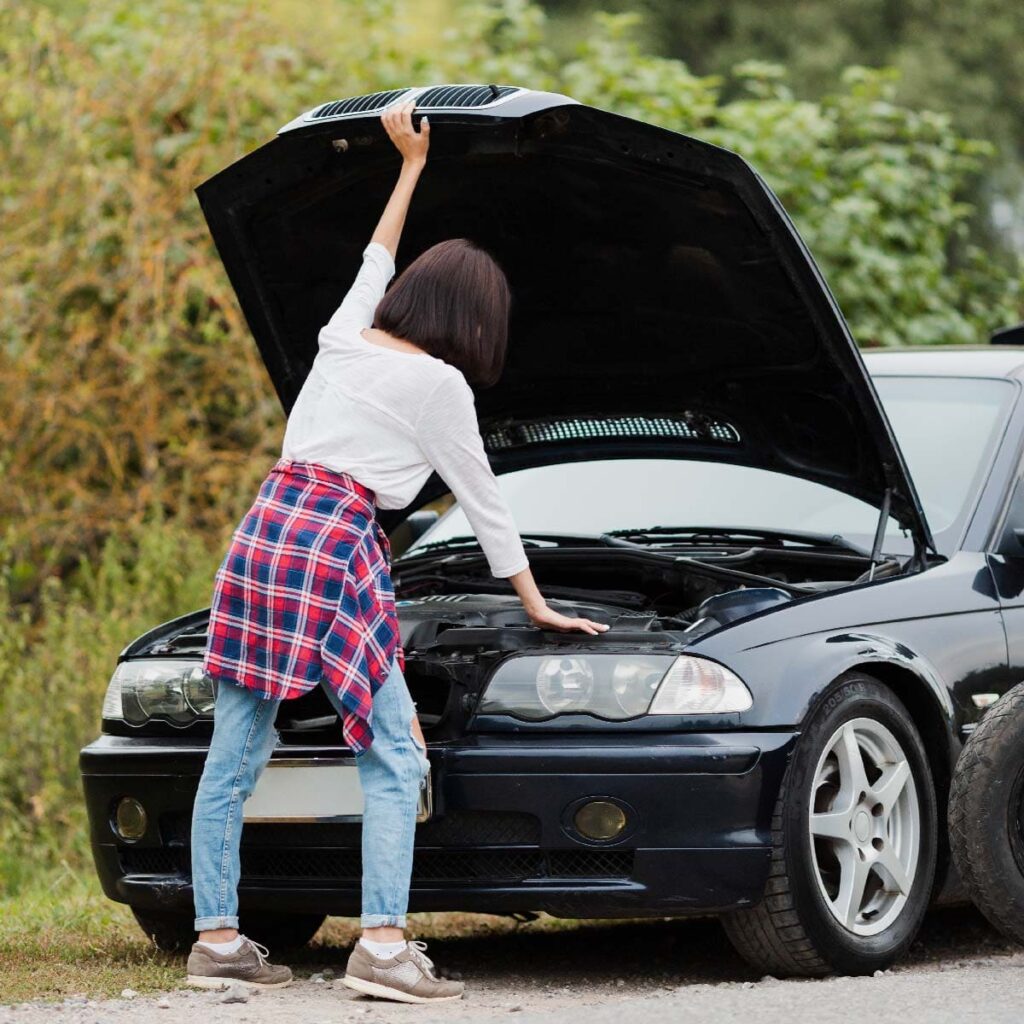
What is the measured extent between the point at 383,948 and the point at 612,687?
800 mm

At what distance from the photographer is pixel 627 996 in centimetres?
458

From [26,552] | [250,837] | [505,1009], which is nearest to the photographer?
[505,1009]

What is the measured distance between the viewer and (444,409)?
4.46 metres

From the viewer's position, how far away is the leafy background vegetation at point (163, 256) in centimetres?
881

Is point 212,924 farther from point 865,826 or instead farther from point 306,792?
point 865,826

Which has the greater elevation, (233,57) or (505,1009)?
(233,57)

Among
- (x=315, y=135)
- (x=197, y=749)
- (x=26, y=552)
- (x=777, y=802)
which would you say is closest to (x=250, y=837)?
(x=197, y=749)

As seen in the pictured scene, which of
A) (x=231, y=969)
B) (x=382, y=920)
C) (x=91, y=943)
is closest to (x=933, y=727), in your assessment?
(x=382, y=920)

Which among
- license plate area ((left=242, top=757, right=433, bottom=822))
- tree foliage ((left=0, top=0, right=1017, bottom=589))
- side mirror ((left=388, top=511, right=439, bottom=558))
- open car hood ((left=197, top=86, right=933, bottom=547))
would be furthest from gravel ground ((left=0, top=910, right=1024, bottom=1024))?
tree foliage ((left=0, top=0, right=1017, bottom=589))

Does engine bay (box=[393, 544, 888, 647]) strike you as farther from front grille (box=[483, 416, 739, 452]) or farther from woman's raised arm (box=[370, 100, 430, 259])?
woman's raised arm (box=[370, 100, 430, 259])

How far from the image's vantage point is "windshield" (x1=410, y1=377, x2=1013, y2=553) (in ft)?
18.3

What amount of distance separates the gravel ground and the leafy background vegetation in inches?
121

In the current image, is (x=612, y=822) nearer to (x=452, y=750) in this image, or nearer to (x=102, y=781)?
(x=452, y=750)

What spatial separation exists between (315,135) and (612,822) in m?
1.97
